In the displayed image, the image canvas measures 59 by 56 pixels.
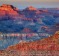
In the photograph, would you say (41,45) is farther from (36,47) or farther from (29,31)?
(29,31)

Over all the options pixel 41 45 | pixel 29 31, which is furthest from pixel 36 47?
pixel 29 31

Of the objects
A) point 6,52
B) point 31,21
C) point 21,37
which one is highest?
point 31,21

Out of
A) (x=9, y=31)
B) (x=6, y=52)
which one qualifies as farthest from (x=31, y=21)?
(x=6, y=52)

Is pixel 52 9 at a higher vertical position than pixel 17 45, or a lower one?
higher

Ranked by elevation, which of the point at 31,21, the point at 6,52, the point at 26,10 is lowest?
the point at 6,52

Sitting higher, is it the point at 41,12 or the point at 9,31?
the point at 41,12

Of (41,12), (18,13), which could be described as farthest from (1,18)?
(41,12)

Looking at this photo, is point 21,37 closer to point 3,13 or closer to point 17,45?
point 17,45

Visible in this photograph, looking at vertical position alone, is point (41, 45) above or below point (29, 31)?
below

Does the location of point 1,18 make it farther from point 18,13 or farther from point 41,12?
point 41,12
